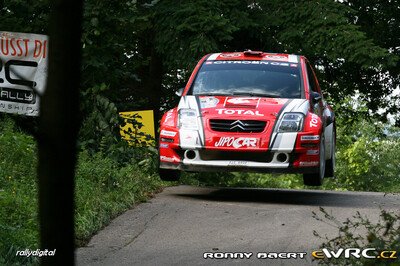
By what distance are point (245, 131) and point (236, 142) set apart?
180 mm

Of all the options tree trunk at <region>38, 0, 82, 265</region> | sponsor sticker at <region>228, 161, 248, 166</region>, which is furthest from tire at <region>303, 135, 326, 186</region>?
tree trunk at <region>38, 0, 82, 265</region>

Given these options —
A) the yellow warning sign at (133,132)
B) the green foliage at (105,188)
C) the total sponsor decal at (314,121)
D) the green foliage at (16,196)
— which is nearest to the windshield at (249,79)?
the total sponsor decal at (314,121)

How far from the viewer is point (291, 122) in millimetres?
12039

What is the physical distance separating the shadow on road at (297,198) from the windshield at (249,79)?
1350mm

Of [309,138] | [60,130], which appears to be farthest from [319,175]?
[60,130]

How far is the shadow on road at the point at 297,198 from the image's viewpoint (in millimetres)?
12734

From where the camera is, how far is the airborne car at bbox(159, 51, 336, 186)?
1186cm

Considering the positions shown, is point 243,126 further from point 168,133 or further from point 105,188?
point 105,188

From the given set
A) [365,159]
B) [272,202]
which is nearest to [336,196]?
[272,202]

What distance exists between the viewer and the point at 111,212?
1052 cm

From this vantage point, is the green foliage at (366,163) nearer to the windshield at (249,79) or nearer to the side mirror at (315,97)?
the windshield at (249,79)

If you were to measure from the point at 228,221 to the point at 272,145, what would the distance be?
1771 mm

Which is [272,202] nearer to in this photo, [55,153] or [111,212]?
[111,212]

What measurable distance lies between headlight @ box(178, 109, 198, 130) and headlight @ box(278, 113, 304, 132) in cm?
103
